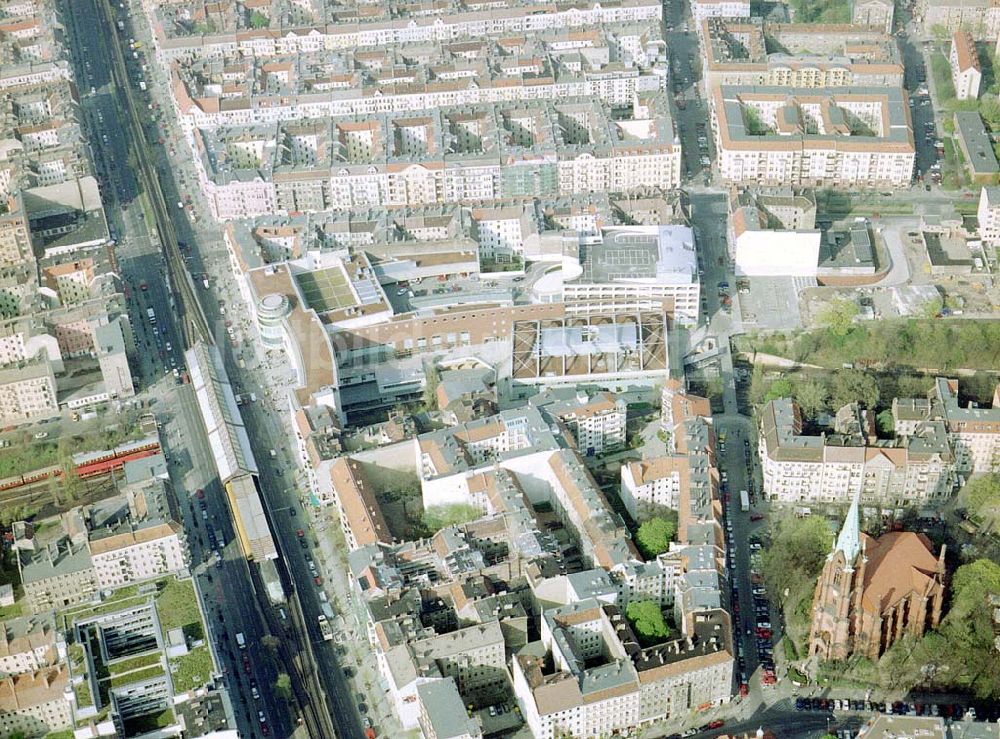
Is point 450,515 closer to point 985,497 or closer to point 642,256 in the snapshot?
point 642,256

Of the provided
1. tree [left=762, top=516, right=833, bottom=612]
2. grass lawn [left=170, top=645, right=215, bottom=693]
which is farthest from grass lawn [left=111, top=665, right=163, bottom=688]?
tree [left=762, top=516, right=833, bottom=612]

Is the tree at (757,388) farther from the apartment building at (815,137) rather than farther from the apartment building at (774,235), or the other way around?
the apartment building at (815,137)

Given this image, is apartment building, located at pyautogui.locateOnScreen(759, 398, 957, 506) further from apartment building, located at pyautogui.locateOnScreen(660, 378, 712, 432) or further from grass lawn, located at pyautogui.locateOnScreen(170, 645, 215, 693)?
grass lawn, located at pyautogui.locateOnScreen(170, 645, 215, 693)

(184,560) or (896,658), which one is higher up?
(184,560)

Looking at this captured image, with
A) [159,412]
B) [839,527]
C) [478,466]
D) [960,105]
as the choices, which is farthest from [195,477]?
[960,105]

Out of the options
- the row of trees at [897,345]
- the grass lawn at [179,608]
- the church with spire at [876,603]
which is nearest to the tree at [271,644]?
the grass lawn at [179,608]

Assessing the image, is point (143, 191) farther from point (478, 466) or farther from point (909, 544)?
point (909, 544)
